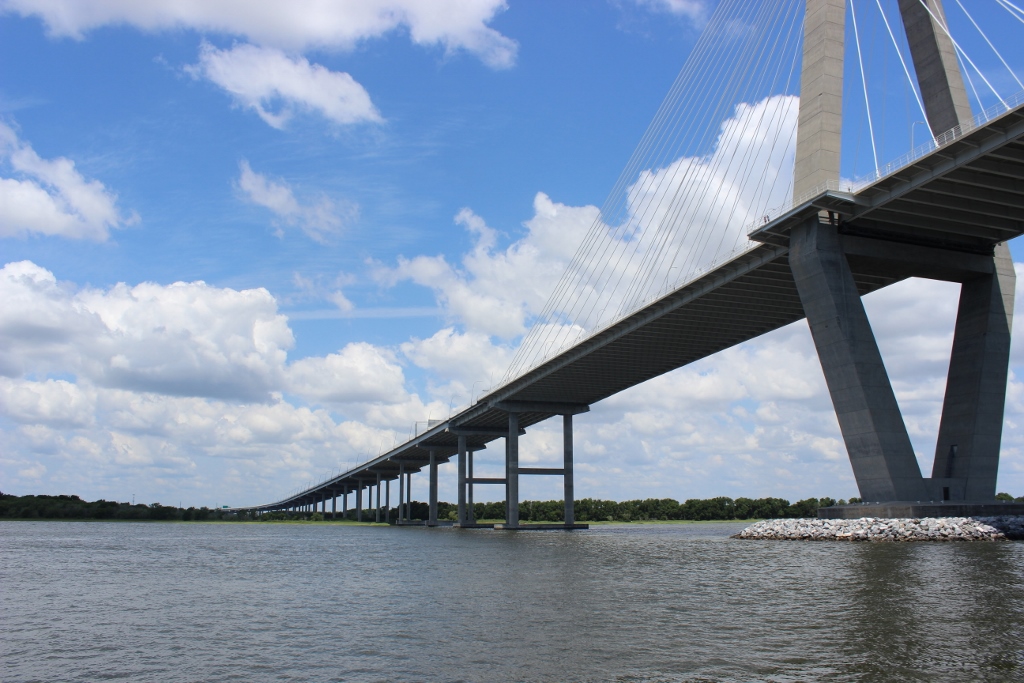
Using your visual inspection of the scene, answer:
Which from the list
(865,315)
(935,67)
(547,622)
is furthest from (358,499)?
(547,622)

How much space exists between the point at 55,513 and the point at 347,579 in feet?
391

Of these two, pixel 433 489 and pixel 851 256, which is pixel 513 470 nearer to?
pixel 433 489

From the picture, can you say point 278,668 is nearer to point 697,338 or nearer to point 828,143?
point 828,143

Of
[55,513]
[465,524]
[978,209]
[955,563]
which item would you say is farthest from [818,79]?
[55,513]

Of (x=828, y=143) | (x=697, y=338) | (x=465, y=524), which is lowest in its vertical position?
(x=465, y=524)

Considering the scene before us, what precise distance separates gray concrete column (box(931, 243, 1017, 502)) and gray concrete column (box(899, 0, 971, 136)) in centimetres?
716

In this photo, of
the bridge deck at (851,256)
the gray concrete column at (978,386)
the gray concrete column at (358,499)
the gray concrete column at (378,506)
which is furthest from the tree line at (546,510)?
the gray concrete column at (978,386)

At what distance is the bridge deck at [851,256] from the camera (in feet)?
104

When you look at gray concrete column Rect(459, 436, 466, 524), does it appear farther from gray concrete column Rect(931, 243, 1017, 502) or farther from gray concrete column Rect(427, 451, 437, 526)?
gray concrete column Rect(931, 243, 1017, 502)

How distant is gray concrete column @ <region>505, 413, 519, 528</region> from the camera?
84.1m

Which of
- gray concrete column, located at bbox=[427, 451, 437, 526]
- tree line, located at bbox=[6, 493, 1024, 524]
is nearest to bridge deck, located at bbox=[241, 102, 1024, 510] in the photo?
gray concrete column, located at bbox=[427, 451, 437, 526]

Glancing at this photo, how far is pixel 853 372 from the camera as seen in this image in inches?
1379

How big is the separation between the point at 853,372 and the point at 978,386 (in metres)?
8.33

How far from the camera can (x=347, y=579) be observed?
82.1 ft
